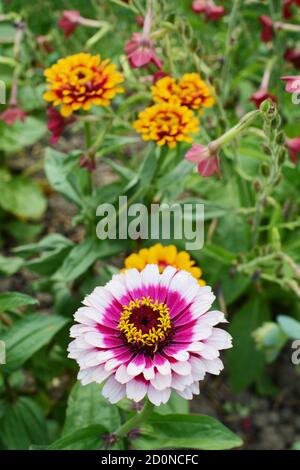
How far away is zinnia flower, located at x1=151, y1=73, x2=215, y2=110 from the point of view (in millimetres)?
1265

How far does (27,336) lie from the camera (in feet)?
4.25

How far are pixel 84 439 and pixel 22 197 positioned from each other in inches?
43.8

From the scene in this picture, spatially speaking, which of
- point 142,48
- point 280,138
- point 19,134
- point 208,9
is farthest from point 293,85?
point 19,134

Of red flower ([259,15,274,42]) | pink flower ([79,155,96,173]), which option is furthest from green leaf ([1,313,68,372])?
red flower ([259,15,274,42])

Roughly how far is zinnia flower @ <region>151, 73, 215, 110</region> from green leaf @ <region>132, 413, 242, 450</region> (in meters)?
0.55

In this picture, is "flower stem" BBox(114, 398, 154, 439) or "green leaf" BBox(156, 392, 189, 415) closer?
"flower stem" BBox(114, 398, 154, 439)

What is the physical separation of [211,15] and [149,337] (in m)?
1.03

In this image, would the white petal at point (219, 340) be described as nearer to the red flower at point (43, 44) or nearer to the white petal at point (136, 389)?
the white petal at point (136, 389)

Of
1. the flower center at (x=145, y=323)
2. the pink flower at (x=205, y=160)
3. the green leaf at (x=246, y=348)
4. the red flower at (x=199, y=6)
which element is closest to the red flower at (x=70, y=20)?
the red flower at (x=199, y=6)

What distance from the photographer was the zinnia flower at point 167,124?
4.00ft

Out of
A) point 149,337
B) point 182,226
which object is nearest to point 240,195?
point 182,226

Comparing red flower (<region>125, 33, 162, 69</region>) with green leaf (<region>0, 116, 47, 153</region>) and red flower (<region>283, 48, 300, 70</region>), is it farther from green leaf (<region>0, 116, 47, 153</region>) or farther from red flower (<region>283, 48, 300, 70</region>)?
green leaf (<region>0, 116, 47, 153</region>)
